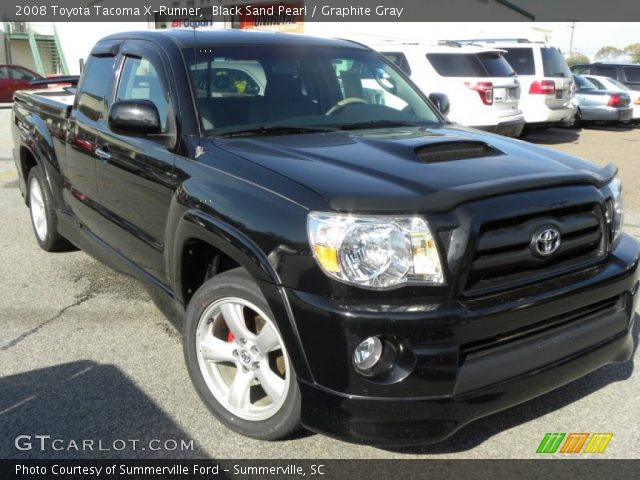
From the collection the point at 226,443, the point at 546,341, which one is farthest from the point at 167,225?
the point at 546,341

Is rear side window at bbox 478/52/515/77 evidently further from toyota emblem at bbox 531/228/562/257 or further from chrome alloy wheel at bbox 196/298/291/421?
chrome alloy wheel at bbox 196/298/291/421

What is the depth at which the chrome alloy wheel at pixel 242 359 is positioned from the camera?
285cm

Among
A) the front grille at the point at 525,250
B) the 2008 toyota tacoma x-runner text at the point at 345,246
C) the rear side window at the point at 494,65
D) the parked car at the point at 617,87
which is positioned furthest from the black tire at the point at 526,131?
the front grille at the point at 525,250

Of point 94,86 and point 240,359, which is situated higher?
point 94,86

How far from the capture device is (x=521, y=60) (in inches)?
561

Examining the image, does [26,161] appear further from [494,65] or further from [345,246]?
[494,65]

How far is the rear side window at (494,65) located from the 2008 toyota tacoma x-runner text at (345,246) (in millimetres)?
8149

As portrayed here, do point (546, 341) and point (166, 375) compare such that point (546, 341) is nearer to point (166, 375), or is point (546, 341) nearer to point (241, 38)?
point (166, 375)

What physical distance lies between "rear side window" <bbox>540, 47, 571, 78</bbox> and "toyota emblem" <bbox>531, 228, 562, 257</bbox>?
1226 centimetres

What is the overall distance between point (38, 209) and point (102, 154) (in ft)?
6.80

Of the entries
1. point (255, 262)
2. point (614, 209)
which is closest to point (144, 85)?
point (255, 262)

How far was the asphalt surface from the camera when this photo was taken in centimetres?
294

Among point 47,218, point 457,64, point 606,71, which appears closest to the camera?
point 47,218

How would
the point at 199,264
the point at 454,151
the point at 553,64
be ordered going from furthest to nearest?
the point at 553,64, the point at 199,264, the point at 454,151
